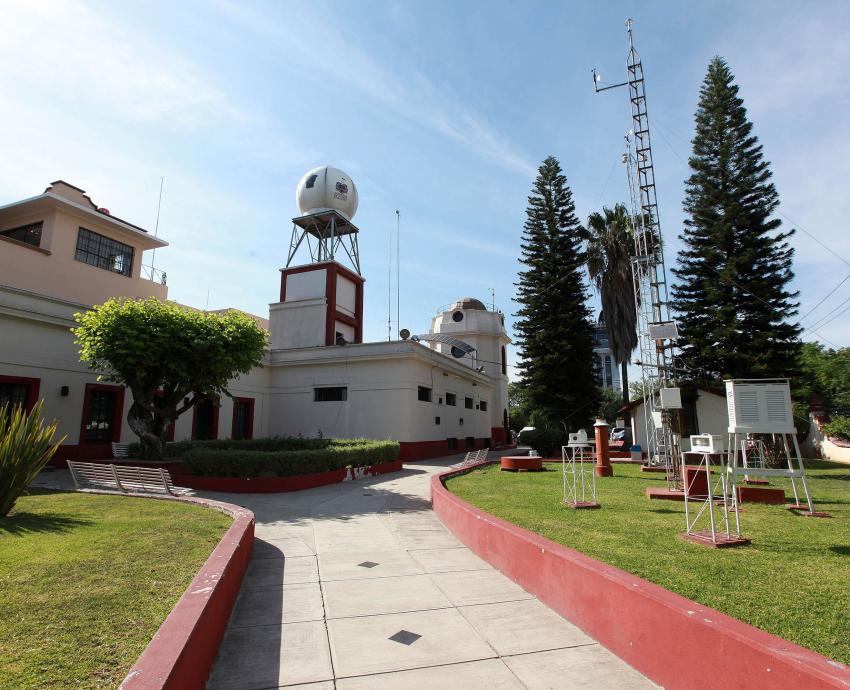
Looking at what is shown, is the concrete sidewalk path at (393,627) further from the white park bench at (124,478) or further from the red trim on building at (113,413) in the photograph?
the red trim on building at (113,413)

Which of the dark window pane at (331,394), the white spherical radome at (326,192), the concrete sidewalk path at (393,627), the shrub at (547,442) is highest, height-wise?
the white spherical radome at (326,192)

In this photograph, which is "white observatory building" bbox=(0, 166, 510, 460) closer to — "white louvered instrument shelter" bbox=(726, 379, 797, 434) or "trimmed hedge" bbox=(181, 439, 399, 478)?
"trimmed hedge" bbox=(181, 439, 399, 478)

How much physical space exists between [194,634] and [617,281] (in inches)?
1112

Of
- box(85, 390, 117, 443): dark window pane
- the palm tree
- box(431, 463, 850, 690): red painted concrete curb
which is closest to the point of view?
box(431, 463, 850, 690): red painted concrete curb

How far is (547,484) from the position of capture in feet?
38.4

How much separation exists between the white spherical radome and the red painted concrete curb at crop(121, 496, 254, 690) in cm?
2610

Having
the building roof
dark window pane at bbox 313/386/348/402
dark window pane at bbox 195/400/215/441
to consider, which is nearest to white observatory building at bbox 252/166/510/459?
dark window pane at bbox 313/386/348/402

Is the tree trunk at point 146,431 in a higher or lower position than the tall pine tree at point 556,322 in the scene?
lower

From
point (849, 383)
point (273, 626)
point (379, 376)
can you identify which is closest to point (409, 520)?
point (273, 626)

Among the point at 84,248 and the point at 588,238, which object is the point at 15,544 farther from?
the point at 588,238

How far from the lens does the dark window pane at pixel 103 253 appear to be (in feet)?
70.0

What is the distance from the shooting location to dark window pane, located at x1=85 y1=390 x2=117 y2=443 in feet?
54.4

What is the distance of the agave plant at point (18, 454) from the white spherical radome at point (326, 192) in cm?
2302

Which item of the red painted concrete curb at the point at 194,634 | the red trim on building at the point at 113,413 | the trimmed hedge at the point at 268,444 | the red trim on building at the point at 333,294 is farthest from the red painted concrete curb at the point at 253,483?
the red trim on building at the point at 333,294
